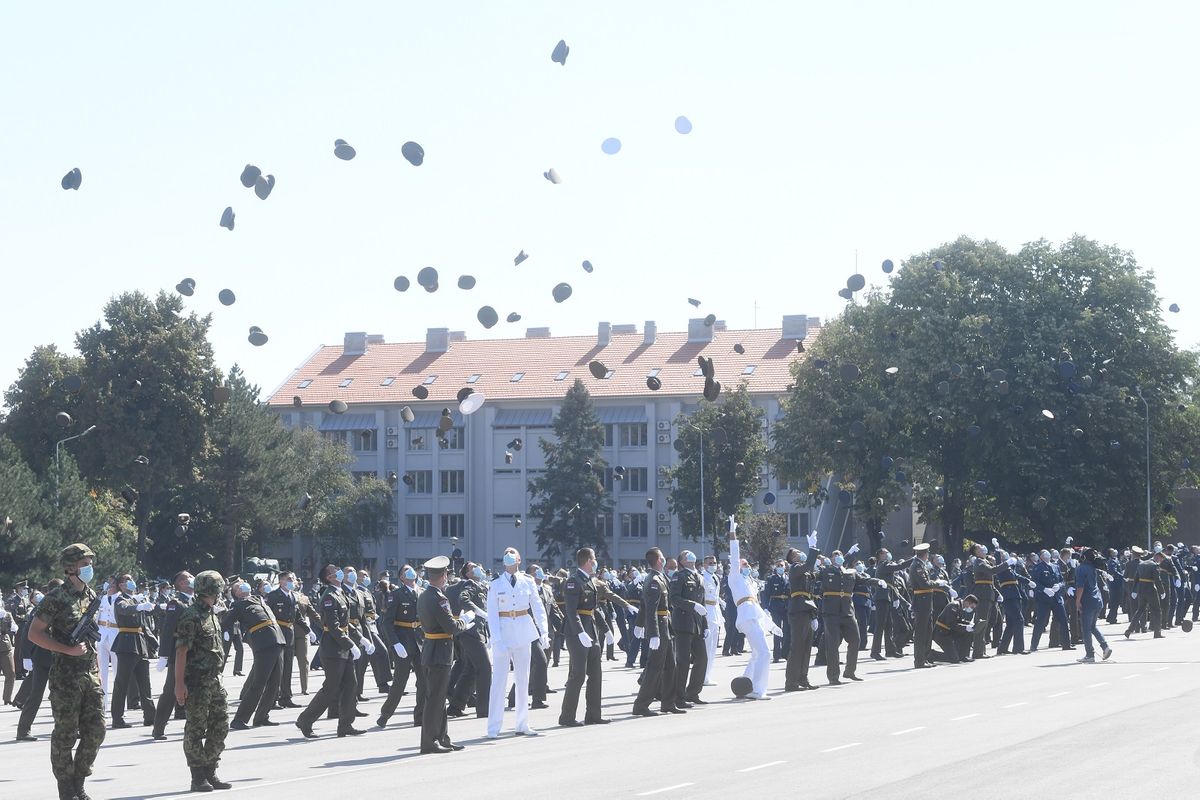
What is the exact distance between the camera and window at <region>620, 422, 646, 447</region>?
8600 centimetres

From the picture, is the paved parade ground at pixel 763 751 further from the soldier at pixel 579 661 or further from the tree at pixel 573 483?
the tree at pixel 573 483

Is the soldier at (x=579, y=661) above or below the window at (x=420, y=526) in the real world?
below

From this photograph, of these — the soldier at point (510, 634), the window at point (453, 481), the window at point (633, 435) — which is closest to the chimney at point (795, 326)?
the window at point (633, 435)

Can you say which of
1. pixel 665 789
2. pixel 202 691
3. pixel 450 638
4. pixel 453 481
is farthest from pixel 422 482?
pixel 665 789

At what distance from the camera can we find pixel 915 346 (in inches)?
2108

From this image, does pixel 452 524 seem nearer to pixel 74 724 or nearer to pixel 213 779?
pixel 213 779

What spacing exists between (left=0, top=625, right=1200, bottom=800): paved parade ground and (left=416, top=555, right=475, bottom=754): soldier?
10.3 inches

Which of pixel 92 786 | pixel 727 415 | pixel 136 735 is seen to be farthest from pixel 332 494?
pixel 92 786

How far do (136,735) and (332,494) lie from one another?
67170mm

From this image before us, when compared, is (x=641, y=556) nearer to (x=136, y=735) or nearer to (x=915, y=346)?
(x=915, y=346)

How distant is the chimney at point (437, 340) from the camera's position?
95312 mm

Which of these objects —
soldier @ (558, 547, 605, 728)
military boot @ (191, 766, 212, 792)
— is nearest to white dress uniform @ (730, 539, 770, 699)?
soldier @ (558, 547, 605, 728)

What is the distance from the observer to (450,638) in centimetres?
1527

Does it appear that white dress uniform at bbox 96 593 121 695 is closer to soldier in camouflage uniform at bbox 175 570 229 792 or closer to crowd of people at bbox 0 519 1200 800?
crowd of people at bbox 0 519 1200 800
